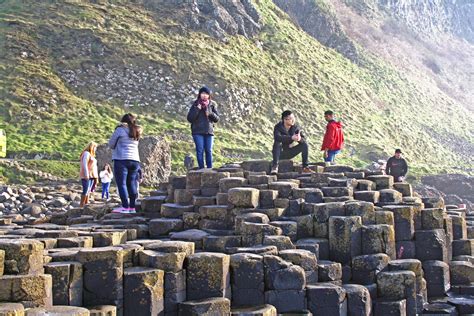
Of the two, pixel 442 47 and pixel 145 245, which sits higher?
pixel 442 47

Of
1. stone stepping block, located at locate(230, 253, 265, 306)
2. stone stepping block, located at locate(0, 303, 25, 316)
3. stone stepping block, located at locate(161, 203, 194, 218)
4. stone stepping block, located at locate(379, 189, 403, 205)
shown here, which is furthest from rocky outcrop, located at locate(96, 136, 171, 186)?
stone stepping block, located at locate(0, 303, 25, 316)

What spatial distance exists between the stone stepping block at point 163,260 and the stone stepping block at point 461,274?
6124mm

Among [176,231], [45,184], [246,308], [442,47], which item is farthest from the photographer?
[442,47]

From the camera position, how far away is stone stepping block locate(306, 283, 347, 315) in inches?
362

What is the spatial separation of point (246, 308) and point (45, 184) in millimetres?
19679

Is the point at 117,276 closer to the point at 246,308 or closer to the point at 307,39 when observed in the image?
the point at 246,308

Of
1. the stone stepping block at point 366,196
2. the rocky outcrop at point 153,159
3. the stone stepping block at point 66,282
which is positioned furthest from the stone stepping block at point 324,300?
the rocky outcrop at point 153,159

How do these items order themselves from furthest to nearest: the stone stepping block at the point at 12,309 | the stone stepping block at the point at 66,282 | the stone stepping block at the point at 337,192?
the stone stepping block at the point at 337,192 → the stone stepping block at the point at 66,282 → the stone stepping block at the point at 12,309

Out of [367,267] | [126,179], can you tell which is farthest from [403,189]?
[126,179]

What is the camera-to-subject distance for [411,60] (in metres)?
75.3

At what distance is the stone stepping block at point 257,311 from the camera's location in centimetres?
830

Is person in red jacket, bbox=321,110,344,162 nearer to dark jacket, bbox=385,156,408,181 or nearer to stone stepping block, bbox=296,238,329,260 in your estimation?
dark jacket, bbox=385,156,408,181

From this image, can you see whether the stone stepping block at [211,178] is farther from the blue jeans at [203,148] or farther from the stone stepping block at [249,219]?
the blue jeans at [203,148]

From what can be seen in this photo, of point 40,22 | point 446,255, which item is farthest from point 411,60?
point 446,255
